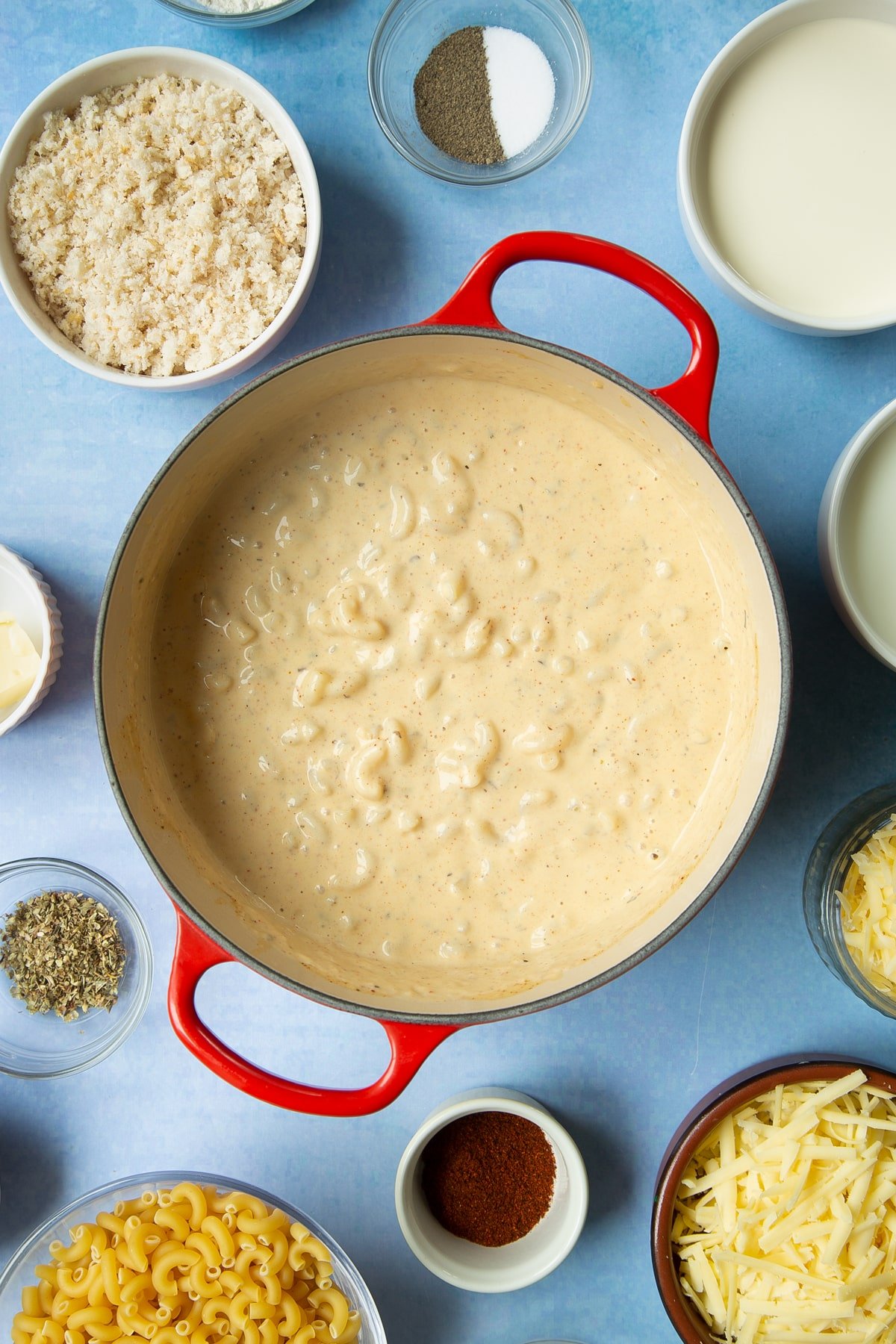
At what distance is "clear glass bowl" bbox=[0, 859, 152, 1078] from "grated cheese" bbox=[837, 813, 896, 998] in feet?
3.19

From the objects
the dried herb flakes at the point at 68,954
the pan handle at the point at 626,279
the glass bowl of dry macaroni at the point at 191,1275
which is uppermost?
the pan handle at the point at 626,279

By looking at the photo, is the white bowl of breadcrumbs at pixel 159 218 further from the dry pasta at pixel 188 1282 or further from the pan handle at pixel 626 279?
the dry pasta at pixel 188 1282

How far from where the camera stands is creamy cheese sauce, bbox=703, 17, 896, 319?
1.35 m

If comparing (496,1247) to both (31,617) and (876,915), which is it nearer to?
(876,915)

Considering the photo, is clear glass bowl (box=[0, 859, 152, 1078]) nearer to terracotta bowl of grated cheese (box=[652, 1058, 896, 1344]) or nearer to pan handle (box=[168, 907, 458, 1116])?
pan handle (box=[168, 907, 458, 1116])

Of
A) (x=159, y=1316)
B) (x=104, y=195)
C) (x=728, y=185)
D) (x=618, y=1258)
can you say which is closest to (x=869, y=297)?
(x=728, y=185)

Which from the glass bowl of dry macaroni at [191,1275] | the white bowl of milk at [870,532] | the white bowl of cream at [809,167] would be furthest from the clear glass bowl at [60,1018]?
the white bowl of cream at [809,167]

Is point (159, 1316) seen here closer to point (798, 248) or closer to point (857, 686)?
point (857, 686)

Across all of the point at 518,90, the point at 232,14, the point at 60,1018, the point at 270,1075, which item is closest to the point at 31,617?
the point at 60,1018

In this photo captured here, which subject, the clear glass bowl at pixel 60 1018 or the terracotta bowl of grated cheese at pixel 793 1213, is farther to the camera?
the clear glass bowl at pixel 60 1018

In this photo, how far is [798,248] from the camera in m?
1.35

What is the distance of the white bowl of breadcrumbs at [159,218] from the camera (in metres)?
1.29

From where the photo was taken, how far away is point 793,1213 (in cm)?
128

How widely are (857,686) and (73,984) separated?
119 centimetres
